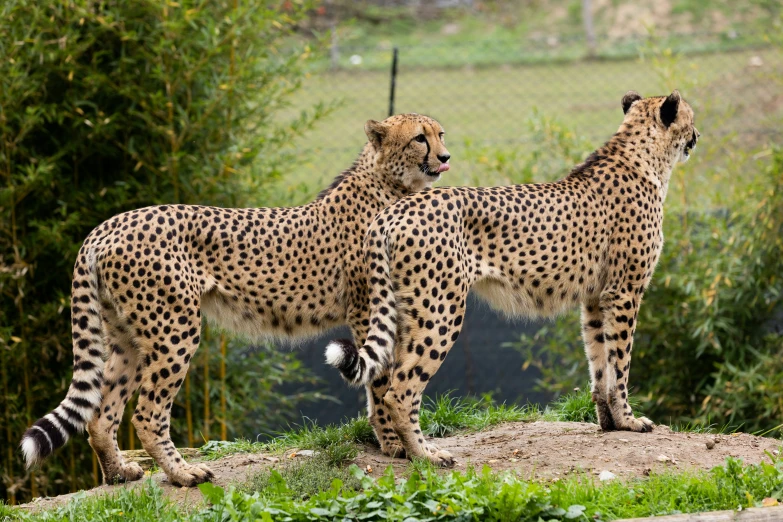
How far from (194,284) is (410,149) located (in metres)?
1.25

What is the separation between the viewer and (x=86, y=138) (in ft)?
19.2

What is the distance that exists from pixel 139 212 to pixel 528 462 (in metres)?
2.03

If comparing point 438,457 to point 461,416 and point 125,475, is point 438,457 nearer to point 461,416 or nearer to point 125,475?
point 461,416

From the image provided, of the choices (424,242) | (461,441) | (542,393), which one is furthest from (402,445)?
(542,393)

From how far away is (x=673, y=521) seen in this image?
3592mm

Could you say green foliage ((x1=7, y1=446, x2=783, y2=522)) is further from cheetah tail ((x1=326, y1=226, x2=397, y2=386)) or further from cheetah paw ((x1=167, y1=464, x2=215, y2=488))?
cheetah tail ((x1=326, y1=226, x2=397, y2=386))

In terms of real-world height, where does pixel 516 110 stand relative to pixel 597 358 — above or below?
above

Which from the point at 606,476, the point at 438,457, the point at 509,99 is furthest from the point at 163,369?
the point at 509,99

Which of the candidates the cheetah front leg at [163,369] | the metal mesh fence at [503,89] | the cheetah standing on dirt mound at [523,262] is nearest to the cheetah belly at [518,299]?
the cheetah standing on dirt mound at [523,262]

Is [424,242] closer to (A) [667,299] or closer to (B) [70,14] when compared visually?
(B) [70,14]

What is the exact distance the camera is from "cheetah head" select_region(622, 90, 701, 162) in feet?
16.3

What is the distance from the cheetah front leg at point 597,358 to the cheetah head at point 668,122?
88 centimetres

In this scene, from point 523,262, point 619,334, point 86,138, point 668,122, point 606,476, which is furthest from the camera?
point 86,138

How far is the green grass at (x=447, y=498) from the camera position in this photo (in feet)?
12.0
